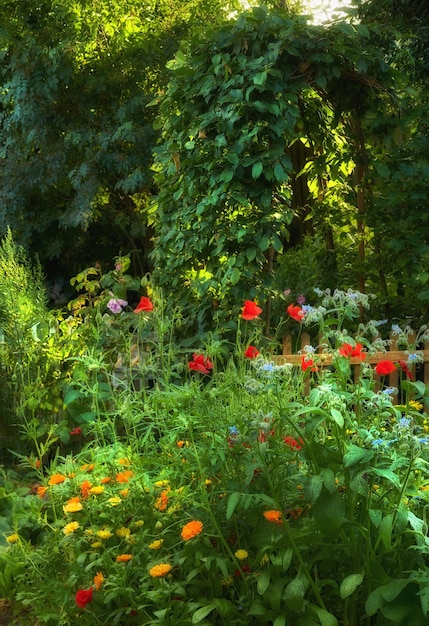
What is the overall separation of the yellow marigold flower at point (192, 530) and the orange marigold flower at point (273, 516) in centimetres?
20

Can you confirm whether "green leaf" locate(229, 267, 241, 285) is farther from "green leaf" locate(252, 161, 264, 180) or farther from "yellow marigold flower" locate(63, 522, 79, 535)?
"yellow marigold flower" locate(63, 522, 79, 535)

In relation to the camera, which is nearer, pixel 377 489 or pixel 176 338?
pixel 377 489

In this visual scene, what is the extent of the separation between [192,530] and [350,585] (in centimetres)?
48

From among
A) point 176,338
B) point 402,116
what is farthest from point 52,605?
point 402,116

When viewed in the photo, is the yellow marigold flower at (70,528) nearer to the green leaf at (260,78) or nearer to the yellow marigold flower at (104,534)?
the yellow marigold flower at (104,534)

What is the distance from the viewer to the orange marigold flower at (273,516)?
2.15 m

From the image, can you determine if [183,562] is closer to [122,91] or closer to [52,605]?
[52,605]

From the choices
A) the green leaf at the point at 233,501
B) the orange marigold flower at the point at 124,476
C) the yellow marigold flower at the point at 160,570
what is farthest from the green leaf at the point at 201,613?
the orange marigold flower at the point at 124,476

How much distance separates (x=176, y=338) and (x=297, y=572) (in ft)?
8.84

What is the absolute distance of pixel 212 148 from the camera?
4336mm

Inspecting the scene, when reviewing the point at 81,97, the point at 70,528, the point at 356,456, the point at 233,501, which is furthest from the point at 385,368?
the point at 81,97

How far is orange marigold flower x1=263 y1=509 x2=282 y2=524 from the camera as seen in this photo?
215cm

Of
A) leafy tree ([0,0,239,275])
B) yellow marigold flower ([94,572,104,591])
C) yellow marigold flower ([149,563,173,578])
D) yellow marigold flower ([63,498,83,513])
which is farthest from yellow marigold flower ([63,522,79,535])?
leafy tree ([0,0,239,275])

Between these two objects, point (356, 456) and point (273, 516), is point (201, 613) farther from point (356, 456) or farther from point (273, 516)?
point (356, 456)
